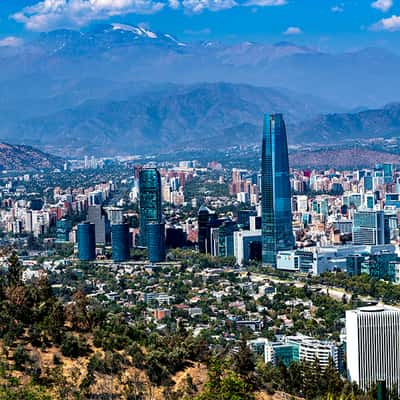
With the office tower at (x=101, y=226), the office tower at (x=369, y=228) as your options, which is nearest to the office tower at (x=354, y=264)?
the office tower at (x=369, y=228)

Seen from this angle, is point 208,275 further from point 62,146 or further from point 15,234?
point 62,146

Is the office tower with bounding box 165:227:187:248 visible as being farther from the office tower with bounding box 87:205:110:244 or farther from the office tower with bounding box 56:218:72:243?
the office tower with bounding box 56:218:72:243

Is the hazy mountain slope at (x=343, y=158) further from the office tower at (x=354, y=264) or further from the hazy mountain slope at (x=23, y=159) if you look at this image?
the office tower at (x=354, y=264)

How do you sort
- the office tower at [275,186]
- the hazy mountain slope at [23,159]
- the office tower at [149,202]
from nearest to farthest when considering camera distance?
1. the office tower at [275,186]
2. the office tower at [149,202]
3. the hazy mountain slope at [23,159]

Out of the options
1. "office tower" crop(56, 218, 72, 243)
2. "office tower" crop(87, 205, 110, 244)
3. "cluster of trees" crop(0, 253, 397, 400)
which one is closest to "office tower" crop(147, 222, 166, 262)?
"office tower" crop(87, 205, 110, 244)

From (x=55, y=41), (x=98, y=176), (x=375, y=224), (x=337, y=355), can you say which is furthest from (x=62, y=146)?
(x=337, y=355)
